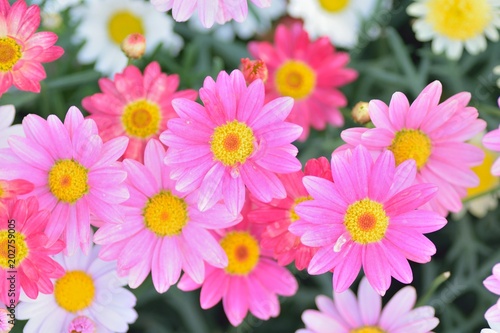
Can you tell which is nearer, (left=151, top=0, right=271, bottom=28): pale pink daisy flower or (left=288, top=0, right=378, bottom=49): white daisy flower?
(left=151, top=0, right=271, bottom=28): pale pink daisy flower

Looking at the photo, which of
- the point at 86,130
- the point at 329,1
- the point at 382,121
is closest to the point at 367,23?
the point at 329,1

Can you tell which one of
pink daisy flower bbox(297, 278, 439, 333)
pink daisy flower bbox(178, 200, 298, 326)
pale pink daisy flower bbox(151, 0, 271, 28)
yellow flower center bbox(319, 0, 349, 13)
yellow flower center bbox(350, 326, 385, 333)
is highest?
yellow flower center bbox(319, 0, 349, 13)

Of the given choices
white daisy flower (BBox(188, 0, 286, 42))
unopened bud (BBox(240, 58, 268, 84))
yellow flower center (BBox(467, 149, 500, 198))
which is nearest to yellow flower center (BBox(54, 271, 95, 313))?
unopened bud (BBox(240, 58, 268, 84))

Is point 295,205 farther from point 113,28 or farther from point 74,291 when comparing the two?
point 113,28

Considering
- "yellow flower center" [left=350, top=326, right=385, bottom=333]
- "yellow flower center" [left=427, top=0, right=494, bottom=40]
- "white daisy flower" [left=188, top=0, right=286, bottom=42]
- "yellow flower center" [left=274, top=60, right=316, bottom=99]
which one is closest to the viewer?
"yellow flower center" [left=350, top=326, right=385, bottom=333]

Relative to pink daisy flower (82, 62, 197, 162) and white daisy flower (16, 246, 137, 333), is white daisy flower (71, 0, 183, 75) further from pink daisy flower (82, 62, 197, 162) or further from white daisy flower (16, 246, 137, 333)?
white daisy flower (16, 246, 137, 333)

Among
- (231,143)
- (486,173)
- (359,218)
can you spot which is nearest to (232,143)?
(231,143)
